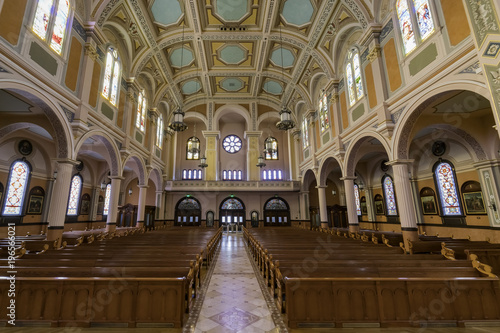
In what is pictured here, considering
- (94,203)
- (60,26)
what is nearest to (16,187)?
(94,203)

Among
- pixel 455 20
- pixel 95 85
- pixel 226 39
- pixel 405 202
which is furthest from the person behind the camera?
pixel 226 39

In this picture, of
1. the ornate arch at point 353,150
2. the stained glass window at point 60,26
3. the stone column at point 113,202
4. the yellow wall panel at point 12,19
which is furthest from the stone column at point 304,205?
the yellow wall panel at point 12,19

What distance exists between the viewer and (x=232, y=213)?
2044 centimetres

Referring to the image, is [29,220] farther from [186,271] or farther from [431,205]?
[431,205]

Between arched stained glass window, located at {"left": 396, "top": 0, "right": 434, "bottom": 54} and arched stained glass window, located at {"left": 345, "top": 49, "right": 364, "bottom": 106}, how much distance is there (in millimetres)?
2404

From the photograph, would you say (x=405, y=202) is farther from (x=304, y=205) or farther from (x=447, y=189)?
(x=304, y=205)

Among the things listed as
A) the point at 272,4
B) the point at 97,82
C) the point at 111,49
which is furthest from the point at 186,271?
the point at 272,4

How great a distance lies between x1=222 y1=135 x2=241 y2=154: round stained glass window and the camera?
22391mm

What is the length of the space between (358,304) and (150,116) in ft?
50.8

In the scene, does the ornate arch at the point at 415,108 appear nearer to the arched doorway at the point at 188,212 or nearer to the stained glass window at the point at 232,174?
the stained glass window at the point at 232,174

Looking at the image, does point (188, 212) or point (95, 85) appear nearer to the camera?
point (95, 85)

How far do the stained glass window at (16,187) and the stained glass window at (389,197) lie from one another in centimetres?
2182

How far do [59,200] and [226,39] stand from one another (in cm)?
1175

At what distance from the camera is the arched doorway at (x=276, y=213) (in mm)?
20344
